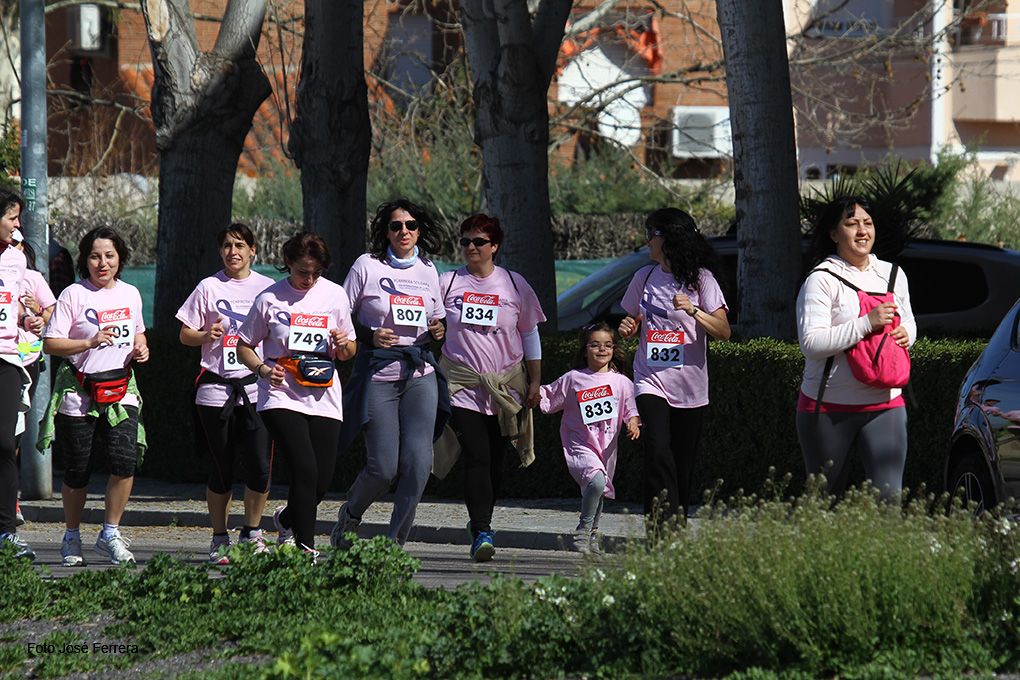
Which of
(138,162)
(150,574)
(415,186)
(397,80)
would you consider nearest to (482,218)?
(150,574)

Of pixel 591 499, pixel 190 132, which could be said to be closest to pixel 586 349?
pixel 591 499

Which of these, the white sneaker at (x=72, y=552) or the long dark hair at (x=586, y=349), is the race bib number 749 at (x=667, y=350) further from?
the white sneaker at (x=72, y=552)

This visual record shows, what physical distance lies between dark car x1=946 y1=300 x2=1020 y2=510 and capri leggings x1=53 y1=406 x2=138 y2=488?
443 centimetres

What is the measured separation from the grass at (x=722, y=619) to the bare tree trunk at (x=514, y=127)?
7.13m

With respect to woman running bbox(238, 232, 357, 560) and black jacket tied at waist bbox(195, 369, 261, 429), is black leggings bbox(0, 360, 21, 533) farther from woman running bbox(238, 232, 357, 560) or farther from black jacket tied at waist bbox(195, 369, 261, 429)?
woman running bbox(238, 232, 357, 560)

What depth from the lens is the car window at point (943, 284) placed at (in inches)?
583

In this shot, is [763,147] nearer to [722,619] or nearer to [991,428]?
[991,428]

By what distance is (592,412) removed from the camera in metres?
10.5

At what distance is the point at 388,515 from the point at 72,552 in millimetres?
3428

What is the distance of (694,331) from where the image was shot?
958 centimetres

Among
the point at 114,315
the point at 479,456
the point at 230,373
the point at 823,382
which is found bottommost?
the point at 479,456

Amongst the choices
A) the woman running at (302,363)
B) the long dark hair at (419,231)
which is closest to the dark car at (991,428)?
the long dark hair at (419,231)

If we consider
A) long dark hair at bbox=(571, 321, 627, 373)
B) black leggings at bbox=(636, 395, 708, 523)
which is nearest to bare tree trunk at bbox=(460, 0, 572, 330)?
long dark hair at bbox=(571, 321, 627, 373)

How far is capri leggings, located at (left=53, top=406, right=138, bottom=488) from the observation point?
1009 centimetres
